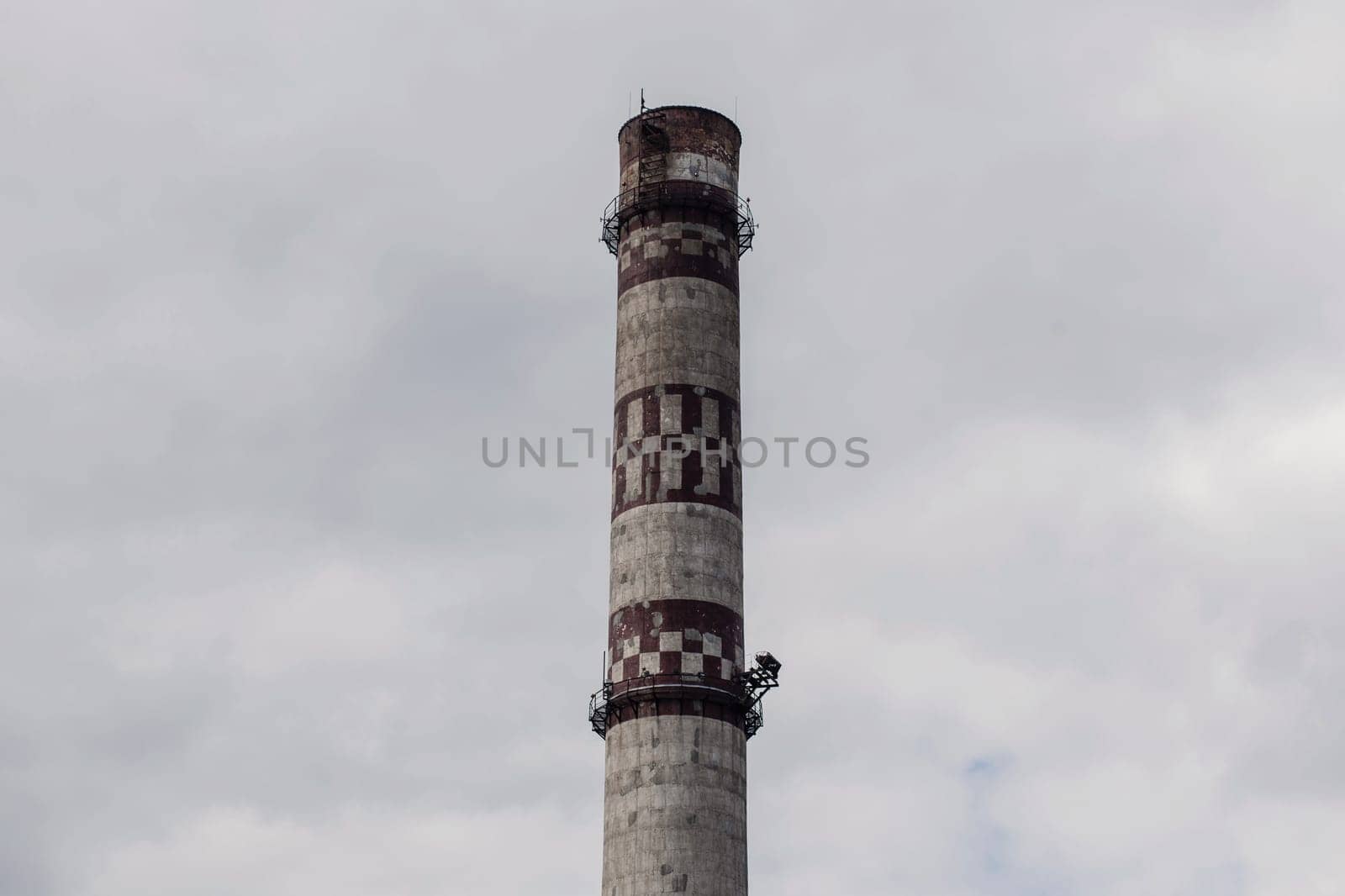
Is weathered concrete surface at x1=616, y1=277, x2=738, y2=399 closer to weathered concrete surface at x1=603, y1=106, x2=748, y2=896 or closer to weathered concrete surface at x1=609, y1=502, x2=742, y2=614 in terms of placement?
weathered concrete surface at x1=603, y1=106, x2=748, y2=896

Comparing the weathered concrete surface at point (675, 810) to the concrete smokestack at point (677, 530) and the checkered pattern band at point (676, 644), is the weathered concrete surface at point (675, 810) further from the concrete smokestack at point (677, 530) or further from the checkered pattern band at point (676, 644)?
the checkered pattern band at point (676, 644)

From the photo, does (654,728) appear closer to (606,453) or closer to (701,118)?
(606,453)

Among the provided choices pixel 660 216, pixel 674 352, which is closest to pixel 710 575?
pixel 674 352

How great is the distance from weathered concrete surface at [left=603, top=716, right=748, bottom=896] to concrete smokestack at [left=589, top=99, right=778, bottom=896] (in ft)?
0.22

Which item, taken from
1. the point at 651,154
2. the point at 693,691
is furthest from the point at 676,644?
the point at 651,154

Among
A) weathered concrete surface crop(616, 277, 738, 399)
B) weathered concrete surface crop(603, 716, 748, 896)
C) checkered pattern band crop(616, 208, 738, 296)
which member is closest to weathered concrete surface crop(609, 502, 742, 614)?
weathered concrete surface crop(603, 716, 748, 896)

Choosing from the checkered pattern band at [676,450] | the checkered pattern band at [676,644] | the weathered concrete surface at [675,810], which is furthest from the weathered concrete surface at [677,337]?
the weathered concrete surface at [675,810]

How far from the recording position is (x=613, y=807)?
7981cm

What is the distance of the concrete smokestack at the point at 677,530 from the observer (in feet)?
259

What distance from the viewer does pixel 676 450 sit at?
8331 centimetres

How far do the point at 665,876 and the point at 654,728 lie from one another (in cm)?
574

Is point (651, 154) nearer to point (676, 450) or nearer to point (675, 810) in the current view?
point (676, 450)

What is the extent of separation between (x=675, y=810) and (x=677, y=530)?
1125cm

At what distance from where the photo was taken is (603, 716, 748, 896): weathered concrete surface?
77.9 m
